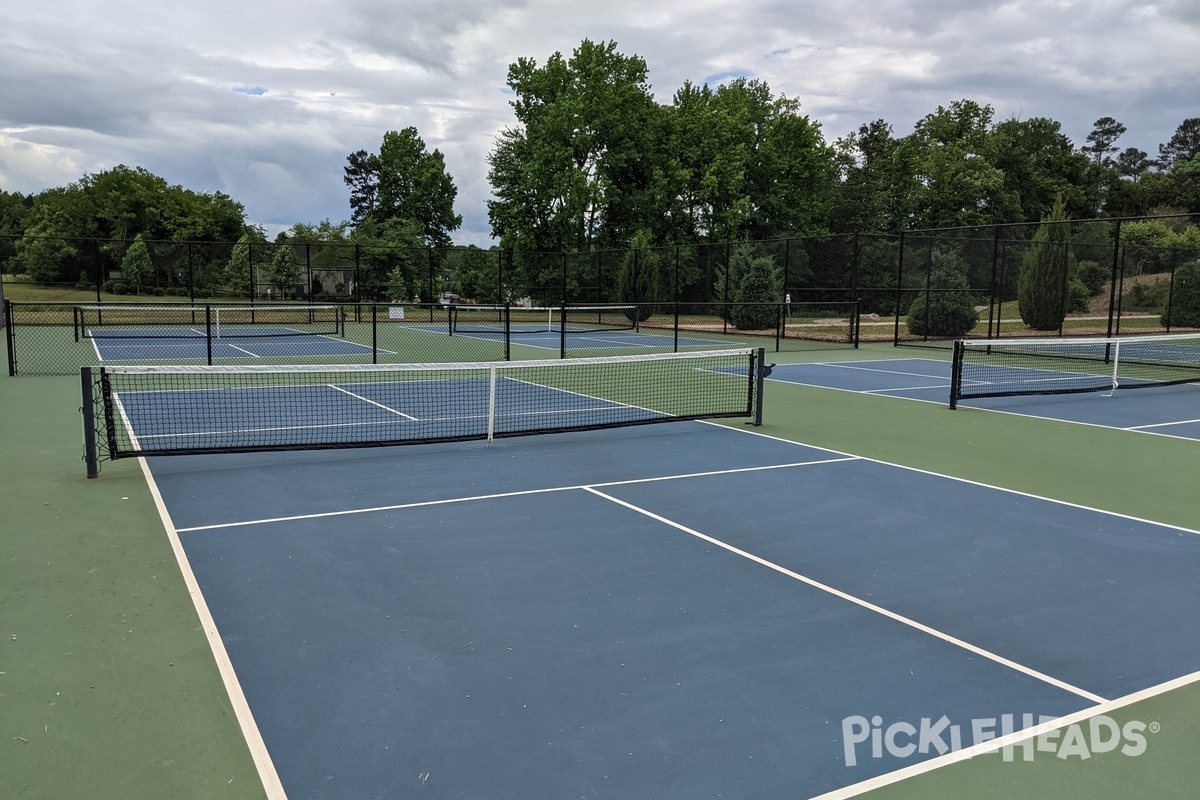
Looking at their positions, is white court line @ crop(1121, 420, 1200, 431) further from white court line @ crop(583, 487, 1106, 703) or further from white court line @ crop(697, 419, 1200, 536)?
white court line @ crop(583, 487, 1106, 703)

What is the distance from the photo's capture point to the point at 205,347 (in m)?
20.2

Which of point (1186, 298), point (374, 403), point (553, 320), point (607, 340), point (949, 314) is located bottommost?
point (374, 403)

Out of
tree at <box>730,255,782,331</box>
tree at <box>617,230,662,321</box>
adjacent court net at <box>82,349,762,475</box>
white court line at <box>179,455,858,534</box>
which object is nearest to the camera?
white court line at <box>179,455,858,534</box>

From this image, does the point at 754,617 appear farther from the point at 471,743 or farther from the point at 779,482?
the point at 779,482

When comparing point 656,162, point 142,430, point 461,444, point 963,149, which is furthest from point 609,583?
point 963,149

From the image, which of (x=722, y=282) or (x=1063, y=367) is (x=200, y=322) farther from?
(x=1063, y=367)

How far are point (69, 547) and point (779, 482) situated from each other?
5.43 meters

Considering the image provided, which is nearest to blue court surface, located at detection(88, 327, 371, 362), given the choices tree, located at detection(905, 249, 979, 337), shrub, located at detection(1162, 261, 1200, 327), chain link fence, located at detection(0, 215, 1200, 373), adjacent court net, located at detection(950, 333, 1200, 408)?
chain link fence, located at detection(0, 215, 1200, 373)

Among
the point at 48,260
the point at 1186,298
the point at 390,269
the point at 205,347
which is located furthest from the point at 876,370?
the point at 48,260

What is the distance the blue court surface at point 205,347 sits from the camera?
1788 cm

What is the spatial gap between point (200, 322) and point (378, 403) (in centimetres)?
1927

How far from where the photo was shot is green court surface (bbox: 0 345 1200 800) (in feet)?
9.89

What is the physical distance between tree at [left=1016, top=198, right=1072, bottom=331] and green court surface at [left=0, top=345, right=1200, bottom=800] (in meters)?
18.0

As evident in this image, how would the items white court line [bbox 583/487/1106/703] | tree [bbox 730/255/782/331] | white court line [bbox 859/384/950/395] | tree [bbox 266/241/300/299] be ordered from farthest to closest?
tree [bbox 266/241/300/299] → tree [bbox 730/255/782/331] → white court line [bbox 859/384/950/395] → white court line [bbox 583/487/1106/703]
